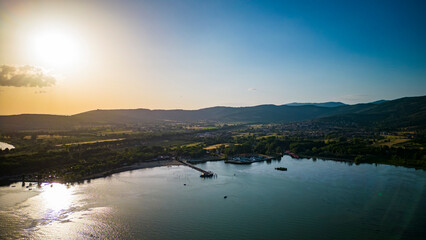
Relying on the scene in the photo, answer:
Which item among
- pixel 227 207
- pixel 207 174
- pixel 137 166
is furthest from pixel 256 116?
pixel 227 207

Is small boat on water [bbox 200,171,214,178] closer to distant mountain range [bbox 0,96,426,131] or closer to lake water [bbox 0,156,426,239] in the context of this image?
lake water [bbox 0,156,426,239]

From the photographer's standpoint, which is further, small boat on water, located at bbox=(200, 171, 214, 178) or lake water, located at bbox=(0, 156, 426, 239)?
small boat on water, located at bbox=(200, 171, 214, 178)

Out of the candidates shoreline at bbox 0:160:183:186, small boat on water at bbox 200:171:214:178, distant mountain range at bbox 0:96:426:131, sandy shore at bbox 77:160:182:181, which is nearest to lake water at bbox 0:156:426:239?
small boat on water at bbox 200:171:214:178

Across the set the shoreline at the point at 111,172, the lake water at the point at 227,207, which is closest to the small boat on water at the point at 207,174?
the lake water at the point at 227,207

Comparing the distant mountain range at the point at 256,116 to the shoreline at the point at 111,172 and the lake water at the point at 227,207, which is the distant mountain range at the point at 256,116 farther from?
the shoreline at the point at 111,172

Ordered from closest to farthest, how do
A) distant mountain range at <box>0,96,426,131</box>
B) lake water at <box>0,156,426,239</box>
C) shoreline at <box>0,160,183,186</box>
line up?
lake water at <box>0,156,426,239</box>
shoreline at <box>0,160,183,186</box>
distant mountain range at <box>0,96,426,131</box>

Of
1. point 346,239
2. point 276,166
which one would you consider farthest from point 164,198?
point 276,166
